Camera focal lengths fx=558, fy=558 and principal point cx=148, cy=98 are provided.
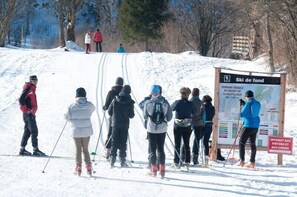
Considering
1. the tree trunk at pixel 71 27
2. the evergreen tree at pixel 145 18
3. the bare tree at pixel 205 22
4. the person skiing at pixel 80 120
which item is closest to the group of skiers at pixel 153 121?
the person skiing at pixel 80 120

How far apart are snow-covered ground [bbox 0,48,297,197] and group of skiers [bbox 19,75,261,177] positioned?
16.5 inches

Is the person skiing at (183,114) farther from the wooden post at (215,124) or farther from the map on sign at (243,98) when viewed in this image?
the map on sign at (243,98)

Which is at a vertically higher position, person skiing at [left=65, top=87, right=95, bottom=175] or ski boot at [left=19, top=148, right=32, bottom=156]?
person skiing at [left=65, top=87, right=95, bottom=175]

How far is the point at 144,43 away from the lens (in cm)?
5659

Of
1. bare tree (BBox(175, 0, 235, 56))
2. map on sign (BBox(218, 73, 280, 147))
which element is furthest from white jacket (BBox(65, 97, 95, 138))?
bare tree (BBox(175, 0, 235, 56))

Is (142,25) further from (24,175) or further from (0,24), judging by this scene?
(24,175)

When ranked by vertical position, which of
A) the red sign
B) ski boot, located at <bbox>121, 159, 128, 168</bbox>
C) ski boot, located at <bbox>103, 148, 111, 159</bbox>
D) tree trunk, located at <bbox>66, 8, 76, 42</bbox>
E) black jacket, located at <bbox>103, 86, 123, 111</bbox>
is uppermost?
tree trunk, located at <bbox>66, 8, 76, 42</bbox>

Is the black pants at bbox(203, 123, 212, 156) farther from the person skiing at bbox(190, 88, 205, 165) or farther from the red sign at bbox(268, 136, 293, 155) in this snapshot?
the red sign at bbox(268, 136, 293, 155)

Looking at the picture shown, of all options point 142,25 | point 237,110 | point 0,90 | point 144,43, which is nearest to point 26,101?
point 237,110

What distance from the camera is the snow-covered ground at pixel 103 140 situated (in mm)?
9977

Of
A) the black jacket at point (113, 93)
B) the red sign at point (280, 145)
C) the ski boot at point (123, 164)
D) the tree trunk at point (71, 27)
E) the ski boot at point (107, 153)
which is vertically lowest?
the ski boot at point (123, 164)

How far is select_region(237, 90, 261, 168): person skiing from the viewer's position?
12930 mm

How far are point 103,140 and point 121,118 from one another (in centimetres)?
368

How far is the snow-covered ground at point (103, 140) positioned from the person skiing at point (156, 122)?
0.38 metres
